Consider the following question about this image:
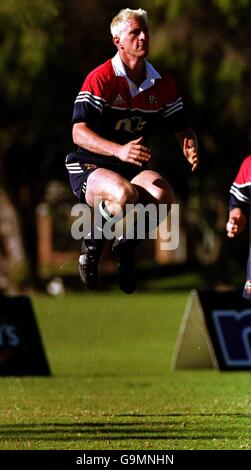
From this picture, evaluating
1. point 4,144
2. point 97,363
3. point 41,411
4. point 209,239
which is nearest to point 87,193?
point 41,411

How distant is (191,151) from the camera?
11508 mm

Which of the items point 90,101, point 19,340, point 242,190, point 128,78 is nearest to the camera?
point 90,101

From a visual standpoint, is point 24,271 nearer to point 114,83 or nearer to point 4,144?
point 4,144

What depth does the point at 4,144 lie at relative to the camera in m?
39.4

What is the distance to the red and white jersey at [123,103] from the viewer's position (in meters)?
10.9

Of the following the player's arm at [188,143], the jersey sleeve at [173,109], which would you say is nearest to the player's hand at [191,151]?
the player's arm at [188,143]

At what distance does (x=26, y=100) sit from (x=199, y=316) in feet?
66.0

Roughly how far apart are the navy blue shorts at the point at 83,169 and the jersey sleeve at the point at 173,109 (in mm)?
501

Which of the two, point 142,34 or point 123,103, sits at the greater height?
point 142,34

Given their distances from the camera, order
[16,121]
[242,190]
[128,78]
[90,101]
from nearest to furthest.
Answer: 1. [90,101]
2. [128,78]
3. [242,190]
4. [16,121]

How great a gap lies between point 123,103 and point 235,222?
4.36 ft

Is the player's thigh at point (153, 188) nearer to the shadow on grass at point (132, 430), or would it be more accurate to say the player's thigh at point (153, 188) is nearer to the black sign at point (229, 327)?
the shadow on grass at point (132, 430)

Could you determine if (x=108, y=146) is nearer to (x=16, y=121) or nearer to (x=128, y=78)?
(x=128, y=78)
